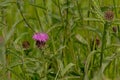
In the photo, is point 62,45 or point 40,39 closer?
point 40,39

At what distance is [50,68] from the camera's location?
197cm

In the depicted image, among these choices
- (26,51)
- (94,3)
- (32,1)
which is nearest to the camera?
(94,3)

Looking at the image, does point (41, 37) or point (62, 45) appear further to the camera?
point (62, 45)

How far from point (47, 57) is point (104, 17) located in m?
0.33

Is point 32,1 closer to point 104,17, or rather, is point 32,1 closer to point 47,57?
point 47,57

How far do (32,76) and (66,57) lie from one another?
25cm

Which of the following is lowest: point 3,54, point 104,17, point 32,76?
point 32,76

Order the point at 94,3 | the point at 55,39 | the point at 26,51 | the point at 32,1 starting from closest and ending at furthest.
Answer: the point at 94,3
the point at 32,1
the point at 26,51
the point at 55,39

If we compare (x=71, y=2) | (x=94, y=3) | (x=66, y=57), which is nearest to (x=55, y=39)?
(x=66, y=57)

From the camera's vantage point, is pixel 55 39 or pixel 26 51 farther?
pixel 55 39

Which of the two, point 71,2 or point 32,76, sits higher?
point 71,2

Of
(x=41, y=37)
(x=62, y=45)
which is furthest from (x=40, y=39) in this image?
(x=62, y=45)

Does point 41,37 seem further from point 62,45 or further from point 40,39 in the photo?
point 62,45

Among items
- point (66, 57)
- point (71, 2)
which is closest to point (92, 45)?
point (66, 57)
